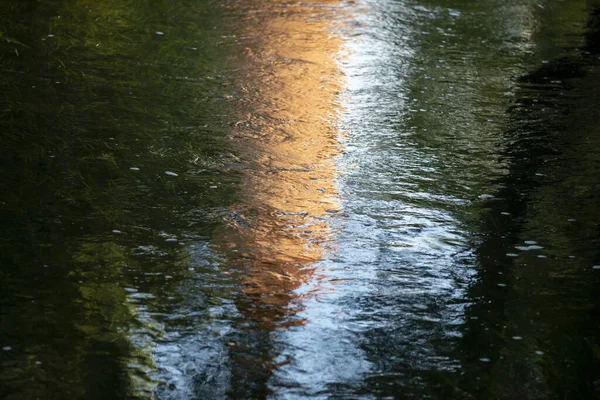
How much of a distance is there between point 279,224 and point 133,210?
0.96 meters

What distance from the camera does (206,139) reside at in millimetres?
6473

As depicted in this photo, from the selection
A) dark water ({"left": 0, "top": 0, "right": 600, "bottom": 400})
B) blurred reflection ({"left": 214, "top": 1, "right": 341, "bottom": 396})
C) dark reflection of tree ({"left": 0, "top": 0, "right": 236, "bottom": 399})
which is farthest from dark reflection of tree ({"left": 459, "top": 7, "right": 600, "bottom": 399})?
dark reflection of tree ({"left": 0, "top": 0, "right": 236, "bottom": 399})

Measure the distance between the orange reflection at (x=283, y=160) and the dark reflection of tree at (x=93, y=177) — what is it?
27 centimetres

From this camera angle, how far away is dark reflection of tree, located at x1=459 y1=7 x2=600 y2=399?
3.75 metres

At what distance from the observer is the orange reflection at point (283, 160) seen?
14.9ft

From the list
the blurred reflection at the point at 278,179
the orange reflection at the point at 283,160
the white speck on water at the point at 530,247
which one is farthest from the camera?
the white speck on water at the point at 530,247

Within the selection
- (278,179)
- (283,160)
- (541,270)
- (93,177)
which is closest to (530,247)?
(541,270)

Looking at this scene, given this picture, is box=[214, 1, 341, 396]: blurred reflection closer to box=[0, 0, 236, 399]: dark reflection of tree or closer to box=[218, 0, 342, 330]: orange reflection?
box=[218, 0, 342, 330]: orange reflection

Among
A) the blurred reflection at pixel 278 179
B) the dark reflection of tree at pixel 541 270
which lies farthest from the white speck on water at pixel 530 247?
the blurred reflection at pixel 278 179

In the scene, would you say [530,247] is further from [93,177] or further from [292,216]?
[93,177]

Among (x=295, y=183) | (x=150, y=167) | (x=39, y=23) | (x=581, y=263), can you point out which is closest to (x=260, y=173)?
(x=295, y=183)

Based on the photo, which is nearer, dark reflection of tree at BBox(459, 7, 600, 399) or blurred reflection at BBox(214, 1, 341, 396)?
dark reflection of tree at BBox(459, 7, 600, 399)

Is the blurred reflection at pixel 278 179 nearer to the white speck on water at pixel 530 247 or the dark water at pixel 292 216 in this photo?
the dark water at pixel 292 216

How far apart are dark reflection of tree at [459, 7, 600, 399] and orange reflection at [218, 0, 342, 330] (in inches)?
40.1
